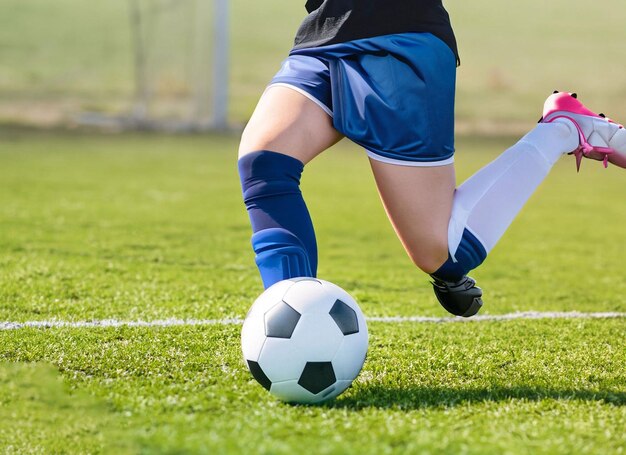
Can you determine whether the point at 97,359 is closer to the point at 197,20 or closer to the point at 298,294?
the point at 298,294

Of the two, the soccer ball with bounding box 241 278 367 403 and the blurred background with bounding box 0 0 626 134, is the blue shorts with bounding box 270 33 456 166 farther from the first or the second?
the blurred background with bounding box 0 0 626 134

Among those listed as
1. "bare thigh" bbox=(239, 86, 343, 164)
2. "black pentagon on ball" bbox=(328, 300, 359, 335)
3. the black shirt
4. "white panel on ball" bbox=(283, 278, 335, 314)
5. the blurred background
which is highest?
the black shirt

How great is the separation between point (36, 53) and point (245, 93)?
6318 millimetres

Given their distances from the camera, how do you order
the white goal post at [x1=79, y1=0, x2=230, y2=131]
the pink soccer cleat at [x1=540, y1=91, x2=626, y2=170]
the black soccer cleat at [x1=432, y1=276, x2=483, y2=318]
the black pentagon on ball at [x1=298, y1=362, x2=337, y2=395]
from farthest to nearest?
the white goal post at [x1=79, y1=0, x2=230, y2=131], the pink soccer cleat at [x1=540, y1=91, x2=626, y2=170], the black soccer cleat at [x1=432, y1=276, x2=483, y2=318], the black pentagon on ball at [x1=298, y1=362, x2=337, y2=395]

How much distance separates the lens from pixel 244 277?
5.05 meters

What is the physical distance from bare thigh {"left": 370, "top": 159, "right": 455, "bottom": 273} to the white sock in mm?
48

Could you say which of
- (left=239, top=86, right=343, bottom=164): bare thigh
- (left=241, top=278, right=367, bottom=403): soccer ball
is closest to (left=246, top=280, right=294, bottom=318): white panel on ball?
(left=241, top=278, right=367, bottom=403): soccer ball

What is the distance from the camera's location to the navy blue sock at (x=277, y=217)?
2.92 m

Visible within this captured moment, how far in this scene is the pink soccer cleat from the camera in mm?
3557

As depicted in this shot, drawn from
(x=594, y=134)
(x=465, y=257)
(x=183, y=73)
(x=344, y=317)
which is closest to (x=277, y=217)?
(x=344, y=317)

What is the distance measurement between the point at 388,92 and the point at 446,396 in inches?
40.0

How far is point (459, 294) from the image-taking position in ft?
11.3

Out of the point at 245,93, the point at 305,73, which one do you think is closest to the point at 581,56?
the point at 245,93

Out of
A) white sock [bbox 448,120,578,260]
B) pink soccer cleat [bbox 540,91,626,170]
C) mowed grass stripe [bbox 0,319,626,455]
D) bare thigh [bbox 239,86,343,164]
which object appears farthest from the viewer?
pink soccer cleat [bbox 540,91,626,170]
